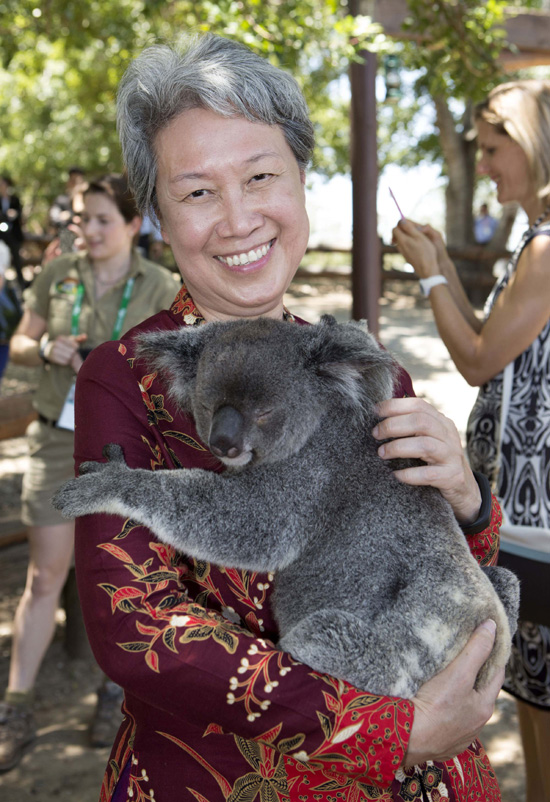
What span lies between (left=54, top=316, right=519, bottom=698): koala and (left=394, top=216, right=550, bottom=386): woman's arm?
1115 mm

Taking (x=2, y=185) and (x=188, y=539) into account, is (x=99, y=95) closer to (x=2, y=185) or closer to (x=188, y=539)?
(x=2, y=185)

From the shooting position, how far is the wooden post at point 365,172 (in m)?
4.20

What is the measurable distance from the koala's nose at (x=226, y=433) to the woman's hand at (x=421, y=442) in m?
0.27

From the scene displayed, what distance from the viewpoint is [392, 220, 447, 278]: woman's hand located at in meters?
2.81

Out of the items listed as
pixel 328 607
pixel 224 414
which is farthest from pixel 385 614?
pixel 224 414

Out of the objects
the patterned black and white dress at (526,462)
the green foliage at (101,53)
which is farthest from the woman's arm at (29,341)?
the patterned black and white dress at (526,462)

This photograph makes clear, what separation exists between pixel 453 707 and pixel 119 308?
8.47ft

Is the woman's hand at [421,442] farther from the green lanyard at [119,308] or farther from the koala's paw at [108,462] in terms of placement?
the green lanyard at [119,308]

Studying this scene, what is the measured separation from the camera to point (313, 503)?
1.46 m

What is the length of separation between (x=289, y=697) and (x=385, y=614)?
0.34m

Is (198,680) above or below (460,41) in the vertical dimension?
below

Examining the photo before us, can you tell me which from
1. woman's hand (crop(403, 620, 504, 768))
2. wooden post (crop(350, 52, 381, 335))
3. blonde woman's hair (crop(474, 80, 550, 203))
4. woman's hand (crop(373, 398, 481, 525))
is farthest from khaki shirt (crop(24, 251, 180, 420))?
woman's hand (crop(403, 620, 504, 768))

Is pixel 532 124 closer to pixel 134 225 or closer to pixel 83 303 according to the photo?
pixel 134 225

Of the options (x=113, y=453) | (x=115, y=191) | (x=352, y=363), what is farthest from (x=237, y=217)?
(x=115, y=191)
